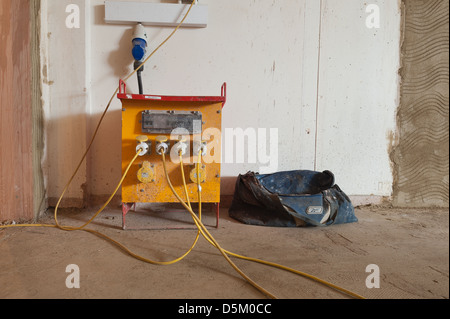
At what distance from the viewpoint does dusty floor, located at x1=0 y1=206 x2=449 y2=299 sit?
791 millimetres

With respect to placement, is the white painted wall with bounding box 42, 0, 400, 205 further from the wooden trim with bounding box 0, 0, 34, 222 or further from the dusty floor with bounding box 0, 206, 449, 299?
the dusty floor with bounding box 0, 206, 449, 299

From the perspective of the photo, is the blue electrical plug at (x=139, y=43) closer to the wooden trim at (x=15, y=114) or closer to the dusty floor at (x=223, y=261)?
the wooden trim at (x=15, y=114)

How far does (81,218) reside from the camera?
1476mm

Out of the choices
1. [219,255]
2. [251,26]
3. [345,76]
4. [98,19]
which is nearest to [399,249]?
[219,255]

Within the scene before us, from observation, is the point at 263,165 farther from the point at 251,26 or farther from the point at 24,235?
the point at 24,235

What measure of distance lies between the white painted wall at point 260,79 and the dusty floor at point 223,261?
464mm

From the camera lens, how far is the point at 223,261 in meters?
0.98

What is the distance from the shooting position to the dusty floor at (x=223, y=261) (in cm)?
79

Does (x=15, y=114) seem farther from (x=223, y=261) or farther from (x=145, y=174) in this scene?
(x=223, y=261)

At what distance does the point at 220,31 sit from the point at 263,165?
2.93ft

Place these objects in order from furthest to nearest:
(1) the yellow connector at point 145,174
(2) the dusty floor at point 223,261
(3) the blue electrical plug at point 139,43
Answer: (3) the blue electrical plug at point 139,43 → (1) the yellow connector at point 145,174 → (2) the dusty floor at point 223,261

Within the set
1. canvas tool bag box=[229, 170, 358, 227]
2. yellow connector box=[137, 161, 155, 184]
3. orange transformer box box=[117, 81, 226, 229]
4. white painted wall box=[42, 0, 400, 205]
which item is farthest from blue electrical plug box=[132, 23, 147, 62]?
canvas tool bag box=[229, 170, 358, 227]

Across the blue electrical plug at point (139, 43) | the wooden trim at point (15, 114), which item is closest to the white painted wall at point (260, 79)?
the blue electrical plug at point (139, 43)
